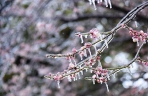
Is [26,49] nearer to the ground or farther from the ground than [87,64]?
nearer to the ground

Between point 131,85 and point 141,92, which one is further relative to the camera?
point 131,85

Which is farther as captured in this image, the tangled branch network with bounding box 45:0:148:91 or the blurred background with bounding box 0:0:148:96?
the blurred background with bounding box 0:0:148:96

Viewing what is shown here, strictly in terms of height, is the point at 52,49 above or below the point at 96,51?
below

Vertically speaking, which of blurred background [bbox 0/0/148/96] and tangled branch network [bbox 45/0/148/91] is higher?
tangled branch network [bbox 45/0/148/91]

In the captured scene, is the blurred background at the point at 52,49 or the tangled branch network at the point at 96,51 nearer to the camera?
the tangled branch network at the point at 96,51

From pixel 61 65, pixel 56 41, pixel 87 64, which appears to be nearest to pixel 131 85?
pixel 61 65

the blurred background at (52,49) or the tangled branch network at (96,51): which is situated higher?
the tangled branch network at (96,51)

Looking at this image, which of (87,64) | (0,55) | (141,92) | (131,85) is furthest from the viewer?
(131,85)

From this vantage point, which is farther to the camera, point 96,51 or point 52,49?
point 52,49

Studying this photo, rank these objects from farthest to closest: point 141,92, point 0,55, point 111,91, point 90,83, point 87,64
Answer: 1. point 90,83
2. point 111,91
3. point 0,55
4. point 141,92
5. point 87,64

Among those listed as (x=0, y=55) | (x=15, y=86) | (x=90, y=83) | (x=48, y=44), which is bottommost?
(x=90, y=83)

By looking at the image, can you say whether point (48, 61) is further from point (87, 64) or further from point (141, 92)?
point (87, 64)
